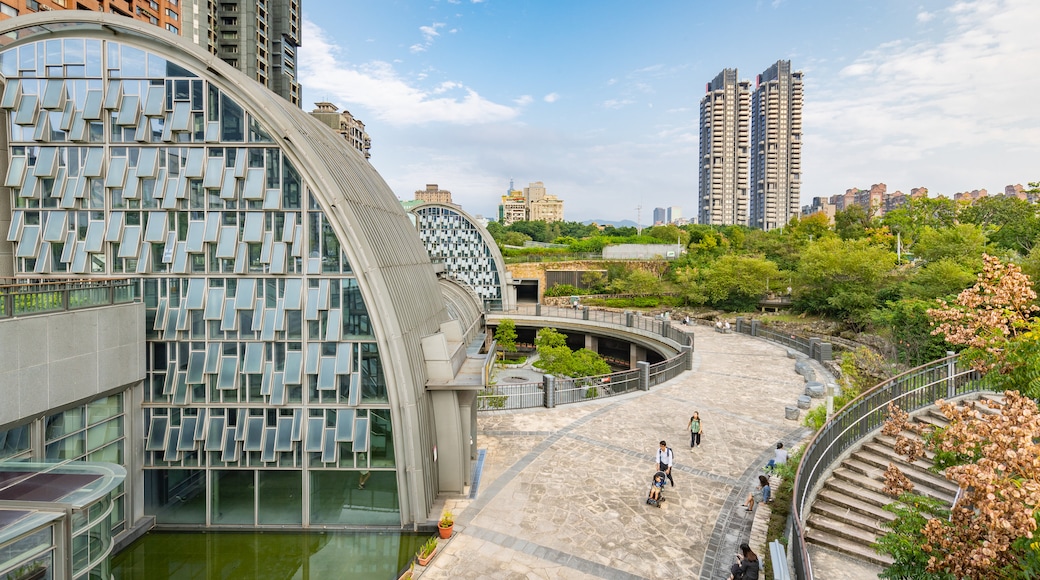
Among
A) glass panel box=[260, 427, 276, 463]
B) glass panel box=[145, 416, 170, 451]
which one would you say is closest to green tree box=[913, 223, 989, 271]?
glass panel box=[260, 427, 276, 463]

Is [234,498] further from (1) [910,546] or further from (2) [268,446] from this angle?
(1) [910,546]

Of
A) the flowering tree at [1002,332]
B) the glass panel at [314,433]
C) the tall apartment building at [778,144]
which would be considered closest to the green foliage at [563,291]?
the glass panel at [314,433]

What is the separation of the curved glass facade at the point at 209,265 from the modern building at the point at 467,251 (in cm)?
3583

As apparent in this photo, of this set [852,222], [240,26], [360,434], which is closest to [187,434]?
[360,434]

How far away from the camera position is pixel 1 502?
800cm

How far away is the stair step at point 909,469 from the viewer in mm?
12409

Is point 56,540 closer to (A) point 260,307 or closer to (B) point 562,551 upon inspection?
(A) point 260,307

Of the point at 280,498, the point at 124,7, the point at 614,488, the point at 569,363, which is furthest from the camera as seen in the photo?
the point at 124,7

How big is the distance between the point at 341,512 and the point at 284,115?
1057cm

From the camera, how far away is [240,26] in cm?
7206

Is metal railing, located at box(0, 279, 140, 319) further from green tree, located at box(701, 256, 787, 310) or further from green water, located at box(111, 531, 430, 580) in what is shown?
green tree, located at box(701, 256, 787, 310)

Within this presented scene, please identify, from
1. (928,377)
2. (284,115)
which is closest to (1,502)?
(284,115)

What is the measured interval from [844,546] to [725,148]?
16588 centimetres

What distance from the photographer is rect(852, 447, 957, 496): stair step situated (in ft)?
40.7
